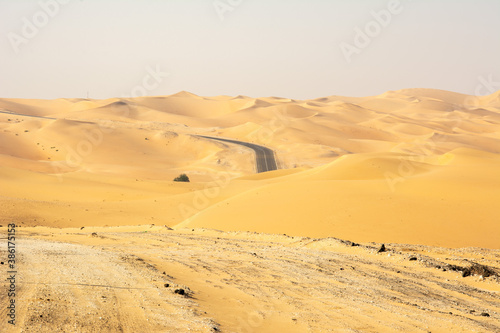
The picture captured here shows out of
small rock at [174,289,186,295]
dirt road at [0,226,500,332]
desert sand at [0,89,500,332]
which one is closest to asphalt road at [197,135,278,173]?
desert sand at [0,89,500,332]

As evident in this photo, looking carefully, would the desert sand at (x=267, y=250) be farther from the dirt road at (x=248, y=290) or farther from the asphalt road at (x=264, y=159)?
the asphalt road at (x=264, y=159)

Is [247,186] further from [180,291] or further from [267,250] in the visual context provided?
[180,291]

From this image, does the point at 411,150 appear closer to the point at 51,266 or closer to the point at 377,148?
the point at 377,148

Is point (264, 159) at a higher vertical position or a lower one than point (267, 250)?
higher

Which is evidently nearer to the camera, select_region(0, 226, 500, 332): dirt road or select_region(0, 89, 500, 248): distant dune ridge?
select_region(0, 226, 500, 332): dirt road

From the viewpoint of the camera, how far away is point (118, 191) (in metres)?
37.7

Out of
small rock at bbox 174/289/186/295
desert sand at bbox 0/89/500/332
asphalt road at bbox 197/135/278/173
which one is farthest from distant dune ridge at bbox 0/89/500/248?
small rock at bbox 174/289/186/295

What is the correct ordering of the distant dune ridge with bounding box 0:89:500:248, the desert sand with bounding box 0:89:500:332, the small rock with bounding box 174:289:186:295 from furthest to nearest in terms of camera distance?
the distant dune ridge with bounding box 0:89:500:248, the small rock with bounding box 174:289:186:295, the desert sand with bounding box 0:89:500:332

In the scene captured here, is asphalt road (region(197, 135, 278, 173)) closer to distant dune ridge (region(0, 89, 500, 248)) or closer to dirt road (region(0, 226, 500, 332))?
distant dune ridge (region(0, 89, 500, 248))

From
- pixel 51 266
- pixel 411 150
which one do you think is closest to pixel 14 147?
pixel 411 150

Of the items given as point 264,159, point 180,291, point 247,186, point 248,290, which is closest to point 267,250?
point 248,290

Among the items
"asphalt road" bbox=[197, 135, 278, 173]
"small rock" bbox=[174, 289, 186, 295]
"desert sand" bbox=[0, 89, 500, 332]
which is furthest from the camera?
"asphalt road" bbox=[197, 135, 278, 173]

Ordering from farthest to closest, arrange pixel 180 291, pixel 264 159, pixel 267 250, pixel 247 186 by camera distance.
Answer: pixel 264 159
pixel 247 186
pixel 267 250
pixel 180 291

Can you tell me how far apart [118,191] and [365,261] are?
2739cm
